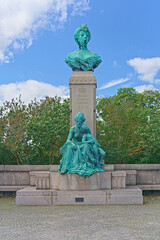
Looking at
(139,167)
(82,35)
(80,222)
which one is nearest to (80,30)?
(82,35)

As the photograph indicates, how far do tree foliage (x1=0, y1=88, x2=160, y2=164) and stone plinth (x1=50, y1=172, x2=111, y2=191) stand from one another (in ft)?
20.5

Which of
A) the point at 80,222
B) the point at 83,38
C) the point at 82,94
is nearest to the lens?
the point at 80,222

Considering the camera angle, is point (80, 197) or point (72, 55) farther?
point (72, 55)

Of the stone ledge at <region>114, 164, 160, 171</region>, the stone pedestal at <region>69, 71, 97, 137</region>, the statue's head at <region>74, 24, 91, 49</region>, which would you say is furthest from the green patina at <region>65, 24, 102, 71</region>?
the stone ledge at <region>114, 164, 160, 171</region>

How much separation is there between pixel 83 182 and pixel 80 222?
8.61 ft

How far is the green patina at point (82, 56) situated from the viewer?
11766 mm

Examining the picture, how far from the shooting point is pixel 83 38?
12.1 metres

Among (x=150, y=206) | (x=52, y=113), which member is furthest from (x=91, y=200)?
(x=52, y=113)

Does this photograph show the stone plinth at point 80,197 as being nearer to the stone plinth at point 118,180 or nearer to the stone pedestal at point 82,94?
the stone plinth at point 118,180

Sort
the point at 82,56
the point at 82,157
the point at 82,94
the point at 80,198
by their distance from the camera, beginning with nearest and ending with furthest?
the point at 80,198
the point at 82,157
the point at 82,94
the point at 82,56

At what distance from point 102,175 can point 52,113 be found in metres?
7.92

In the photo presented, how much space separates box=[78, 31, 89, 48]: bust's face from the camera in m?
12.1

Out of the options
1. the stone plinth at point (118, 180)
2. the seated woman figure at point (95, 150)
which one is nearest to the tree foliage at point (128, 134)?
the seated woman figure at point (95, 150)

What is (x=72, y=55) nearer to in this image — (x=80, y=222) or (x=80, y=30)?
(x=80, y=30)
